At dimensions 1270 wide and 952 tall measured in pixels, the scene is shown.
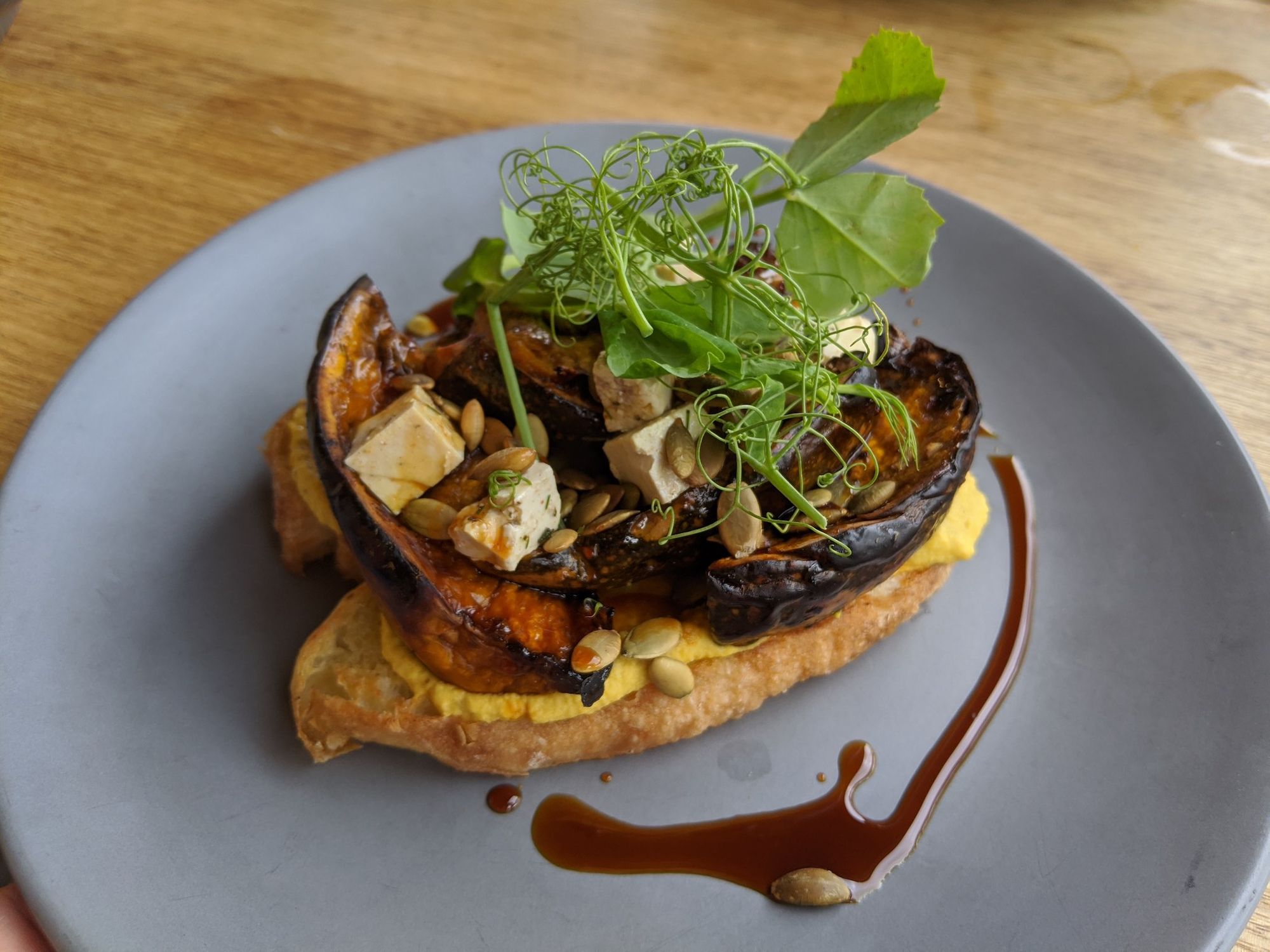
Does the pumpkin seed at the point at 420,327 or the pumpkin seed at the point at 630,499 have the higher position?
the pumpkin seed at the point at 630,499

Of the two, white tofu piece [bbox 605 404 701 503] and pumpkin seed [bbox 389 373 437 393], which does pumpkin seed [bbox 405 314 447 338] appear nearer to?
→ pumpkin seed [bbox 389 373 437 393]

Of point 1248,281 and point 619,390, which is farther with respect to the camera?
point 1248,281

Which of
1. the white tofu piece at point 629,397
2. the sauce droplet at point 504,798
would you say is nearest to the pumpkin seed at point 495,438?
the white tofu piece at point 629,397

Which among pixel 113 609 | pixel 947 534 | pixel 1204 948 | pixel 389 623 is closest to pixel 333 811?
pixel 389 623

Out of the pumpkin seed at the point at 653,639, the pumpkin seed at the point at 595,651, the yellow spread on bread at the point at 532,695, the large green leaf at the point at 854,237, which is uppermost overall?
the large green leaf at the point at 854,237

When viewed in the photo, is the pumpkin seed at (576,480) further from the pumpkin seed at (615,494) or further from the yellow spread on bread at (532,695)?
the yellow spread on bread at (532,695)

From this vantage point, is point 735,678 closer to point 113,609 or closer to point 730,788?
point 730,788

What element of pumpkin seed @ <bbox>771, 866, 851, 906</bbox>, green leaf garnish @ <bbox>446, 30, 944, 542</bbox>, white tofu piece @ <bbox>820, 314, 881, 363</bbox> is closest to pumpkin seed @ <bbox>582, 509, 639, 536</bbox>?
green leaf garnish @ <bbox>446, 30, 944, 542</bbox>
